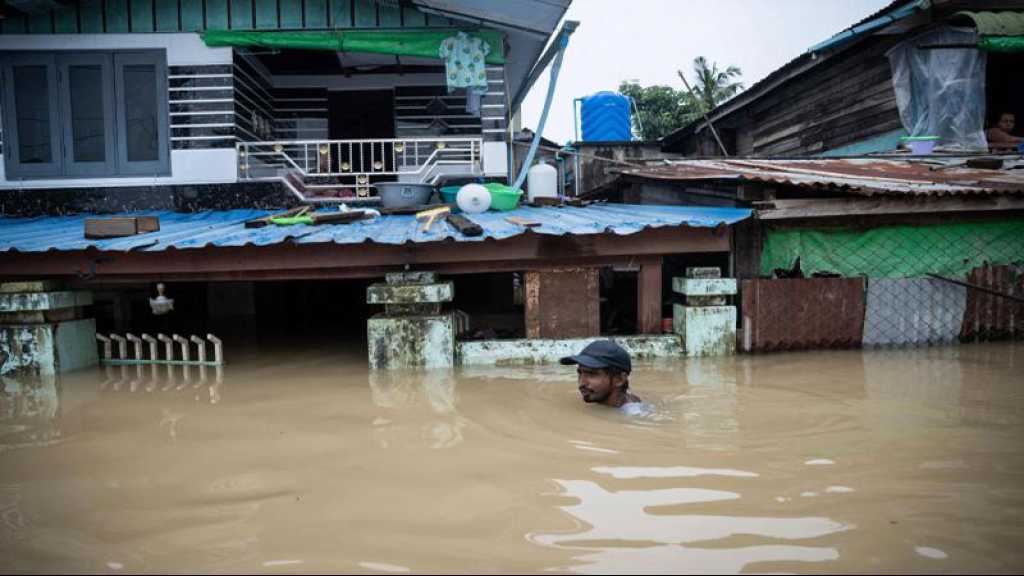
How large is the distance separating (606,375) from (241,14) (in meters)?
8.18

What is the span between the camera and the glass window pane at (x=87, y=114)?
9.72m

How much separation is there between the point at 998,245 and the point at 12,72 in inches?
529

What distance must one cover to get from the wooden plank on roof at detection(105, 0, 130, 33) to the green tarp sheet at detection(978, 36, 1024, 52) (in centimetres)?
1243

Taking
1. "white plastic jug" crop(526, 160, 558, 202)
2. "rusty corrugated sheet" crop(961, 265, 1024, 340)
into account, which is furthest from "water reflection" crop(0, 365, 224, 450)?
"rusty corrugated sheet" crop(961, 265, 1024, 340)

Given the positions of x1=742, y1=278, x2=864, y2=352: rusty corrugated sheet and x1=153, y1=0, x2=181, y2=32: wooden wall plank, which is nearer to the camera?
x1=742, y1=278, x2=864, y2=352: rusty corrugated sheet

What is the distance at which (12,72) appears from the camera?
9.63 m

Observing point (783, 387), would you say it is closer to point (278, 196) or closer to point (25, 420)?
point (25, 420)

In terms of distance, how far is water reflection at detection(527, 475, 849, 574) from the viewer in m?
2.76

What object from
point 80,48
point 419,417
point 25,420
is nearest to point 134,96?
point 80,48

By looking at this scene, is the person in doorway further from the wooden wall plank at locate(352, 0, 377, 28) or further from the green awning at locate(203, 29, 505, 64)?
the wooden wall plank at locate(352, 0, 377, 28)

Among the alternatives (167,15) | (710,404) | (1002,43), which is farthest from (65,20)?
(1002,43)

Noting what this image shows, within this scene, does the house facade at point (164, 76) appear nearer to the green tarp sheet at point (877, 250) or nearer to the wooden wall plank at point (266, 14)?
the wooden wall plank at point (266, 14)

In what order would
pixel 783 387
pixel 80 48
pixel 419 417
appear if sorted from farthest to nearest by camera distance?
pixel 80 48
pixel 783 387
pixel 419 417

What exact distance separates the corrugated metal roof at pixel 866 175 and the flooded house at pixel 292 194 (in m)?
0.62
